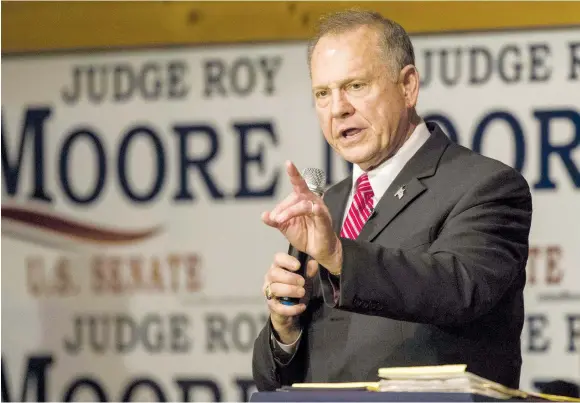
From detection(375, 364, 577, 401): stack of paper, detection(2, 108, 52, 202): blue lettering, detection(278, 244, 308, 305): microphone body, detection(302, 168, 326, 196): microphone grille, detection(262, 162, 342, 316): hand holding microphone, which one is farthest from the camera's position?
detection(2, 108, 52, 202): blue lettering

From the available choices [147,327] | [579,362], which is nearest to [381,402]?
[579,362]

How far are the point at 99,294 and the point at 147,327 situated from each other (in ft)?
0.80

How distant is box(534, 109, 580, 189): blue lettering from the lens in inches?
152

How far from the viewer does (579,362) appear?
3.81 m

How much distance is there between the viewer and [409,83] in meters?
2.53

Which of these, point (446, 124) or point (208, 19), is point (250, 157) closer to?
point (208, 19)

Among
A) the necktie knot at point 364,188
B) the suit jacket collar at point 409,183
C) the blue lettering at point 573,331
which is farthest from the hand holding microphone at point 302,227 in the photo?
the blue lettering at point 573,331

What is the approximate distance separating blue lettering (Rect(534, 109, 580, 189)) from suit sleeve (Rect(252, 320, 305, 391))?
173cm

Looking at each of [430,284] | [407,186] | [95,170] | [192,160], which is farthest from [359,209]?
[95,170]

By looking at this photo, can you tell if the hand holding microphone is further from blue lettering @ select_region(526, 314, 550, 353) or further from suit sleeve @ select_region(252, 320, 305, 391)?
blue lettering @ select_region(526, 314, 550, 353)

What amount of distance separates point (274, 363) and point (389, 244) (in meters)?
0.39

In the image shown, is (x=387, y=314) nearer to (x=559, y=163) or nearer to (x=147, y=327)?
(x=559, y=163)

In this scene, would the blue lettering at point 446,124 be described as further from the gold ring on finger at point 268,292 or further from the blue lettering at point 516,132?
the gold ring on finger at point 268,292

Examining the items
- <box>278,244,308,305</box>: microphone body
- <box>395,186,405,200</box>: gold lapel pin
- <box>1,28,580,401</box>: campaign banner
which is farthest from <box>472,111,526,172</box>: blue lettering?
<box>278,244,308,305</box>: microphone body
